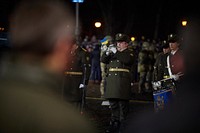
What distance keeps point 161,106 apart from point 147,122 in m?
1.21

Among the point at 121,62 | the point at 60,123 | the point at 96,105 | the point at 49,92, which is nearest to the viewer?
the point at 49,92

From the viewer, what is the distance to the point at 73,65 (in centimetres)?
922

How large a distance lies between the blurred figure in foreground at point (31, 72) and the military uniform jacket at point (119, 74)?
401 cm

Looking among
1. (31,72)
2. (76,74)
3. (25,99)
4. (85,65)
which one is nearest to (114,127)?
(76,74)

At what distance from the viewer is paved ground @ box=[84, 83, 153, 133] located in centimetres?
969

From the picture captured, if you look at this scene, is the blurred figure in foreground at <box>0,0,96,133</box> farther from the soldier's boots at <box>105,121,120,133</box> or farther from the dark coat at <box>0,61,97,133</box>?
the soldier's boots at <box>105,121,120,133</box>

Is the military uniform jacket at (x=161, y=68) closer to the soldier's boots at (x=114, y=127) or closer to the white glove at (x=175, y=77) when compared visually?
the white glove at (x=175, y=77)

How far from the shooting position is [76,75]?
9.31 metres

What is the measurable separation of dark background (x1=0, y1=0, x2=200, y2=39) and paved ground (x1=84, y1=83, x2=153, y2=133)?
27062 mm

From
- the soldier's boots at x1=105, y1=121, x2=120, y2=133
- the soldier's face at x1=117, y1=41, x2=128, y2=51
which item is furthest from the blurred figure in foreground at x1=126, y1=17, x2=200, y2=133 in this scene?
the soldier's face at x1=117, y1=41, x2=128, y2=51

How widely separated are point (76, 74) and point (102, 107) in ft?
9.85

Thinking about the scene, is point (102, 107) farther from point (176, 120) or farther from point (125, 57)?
point (125, 57)

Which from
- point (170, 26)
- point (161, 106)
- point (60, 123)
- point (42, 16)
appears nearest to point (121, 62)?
point (161, 106)

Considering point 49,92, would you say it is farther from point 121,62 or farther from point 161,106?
point 161,106
